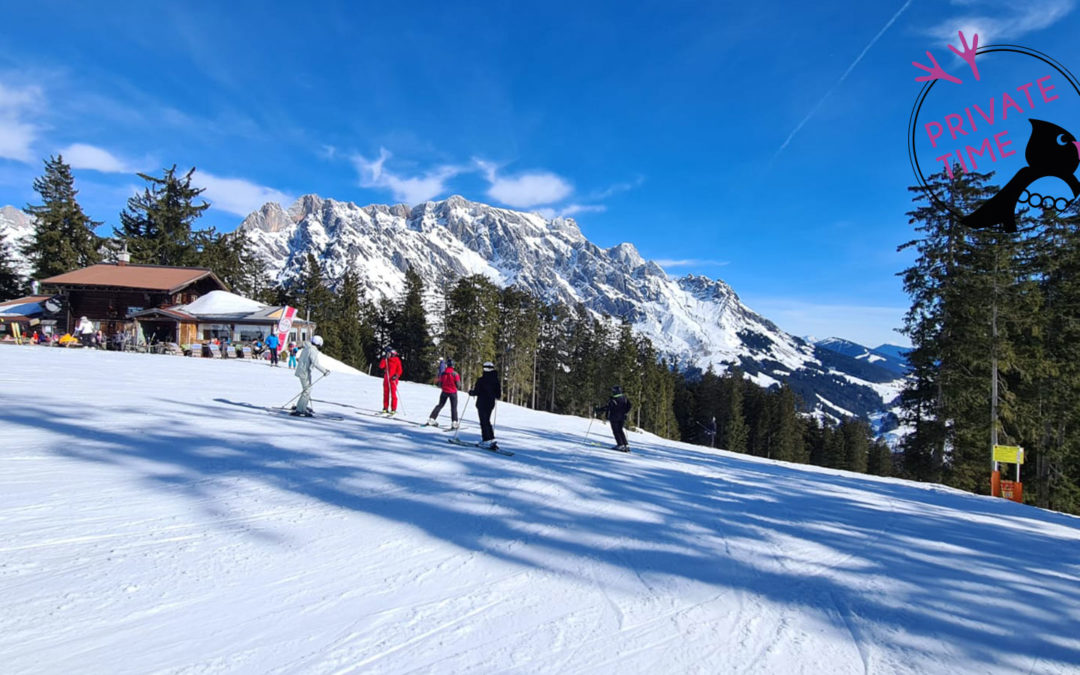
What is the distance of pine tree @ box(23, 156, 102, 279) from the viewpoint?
47188 mm

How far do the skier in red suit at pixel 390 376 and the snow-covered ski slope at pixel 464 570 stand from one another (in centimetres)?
493

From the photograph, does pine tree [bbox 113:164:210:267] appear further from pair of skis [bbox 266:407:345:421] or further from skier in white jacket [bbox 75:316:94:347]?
pair of skis [bbox 266:407:345:421]

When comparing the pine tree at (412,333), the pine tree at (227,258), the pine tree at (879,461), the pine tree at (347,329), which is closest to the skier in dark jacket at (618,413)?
the pine tree at (347,329)

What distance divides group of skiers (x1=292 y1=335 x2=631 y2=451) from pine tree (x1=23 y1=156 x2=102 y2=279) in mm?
50892

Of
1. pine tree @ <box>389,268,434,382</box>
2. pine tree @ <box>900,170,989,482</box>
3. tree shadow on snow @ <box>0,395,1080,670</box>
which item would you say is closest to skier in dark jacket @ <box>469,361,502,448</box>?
tree shadow on snow @ <box>0,395,1080,670</box>

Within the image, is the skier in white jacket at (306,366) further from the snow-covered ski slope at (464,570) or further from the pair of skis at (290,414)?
the snow-covered ski slope at (464,570)

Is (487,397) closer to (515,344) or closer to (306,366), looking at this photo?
(306,366)

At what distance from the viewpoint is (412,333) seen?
61.3 m

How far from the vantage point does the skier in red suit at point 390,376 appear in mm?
13789

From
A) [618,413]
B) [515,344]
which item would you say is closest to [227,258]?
[515,344]

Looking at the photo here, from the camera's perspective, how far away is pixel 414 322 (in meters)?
61.5

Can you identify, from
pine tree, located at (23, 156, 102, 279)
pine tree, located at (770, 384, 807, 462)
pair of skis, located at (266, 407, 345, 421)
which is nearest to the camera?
pair of skis, located at (266, 407, 345, 421)

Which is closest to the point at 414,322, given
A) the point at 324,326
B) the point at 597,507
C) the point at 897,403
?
the point at 324,326

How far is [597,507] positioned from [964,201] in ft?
73.0
